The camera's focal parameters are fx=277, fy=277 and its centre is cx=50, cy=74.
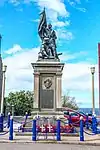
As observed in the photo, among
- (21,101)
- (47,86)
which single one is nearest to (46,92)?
(47,86)

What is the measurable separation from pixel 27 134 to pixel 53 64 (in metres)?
7.26

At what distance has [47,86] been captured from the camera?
22.2m

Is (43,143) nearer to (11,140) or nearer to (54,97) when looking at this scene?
(11,140)

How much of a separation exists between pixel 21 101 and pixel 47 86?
65.8 m

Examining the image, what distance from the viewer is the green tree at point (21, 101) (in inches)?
3376

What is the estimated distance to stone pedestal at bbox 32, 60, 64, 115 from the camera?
859 inches

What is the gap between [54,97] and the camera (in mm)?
21953

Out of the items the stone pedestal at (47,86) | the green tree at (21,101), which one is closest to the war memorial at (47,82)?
the stone pedestal at (47,86)

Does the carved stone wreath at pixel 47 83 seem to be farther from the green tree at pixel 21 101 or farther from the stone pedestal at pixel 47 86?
the green tree at pixel 21 101

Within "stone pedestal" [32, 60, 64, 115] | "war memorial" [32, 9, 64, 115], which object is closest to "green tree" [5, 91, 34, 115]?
"war memorial" [32, 9, 64, 115]

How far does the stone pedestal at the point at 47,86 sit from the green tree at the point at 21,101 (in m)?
63.0

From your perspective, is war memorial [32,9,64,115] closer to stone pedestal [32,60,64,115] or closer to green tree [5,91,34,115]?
stone pedestal [32,60,64,115]

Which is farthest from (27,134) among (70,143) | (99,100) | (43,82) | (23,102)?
(23,102)

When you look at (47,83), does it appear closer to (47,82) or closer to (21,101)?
(47,82)
